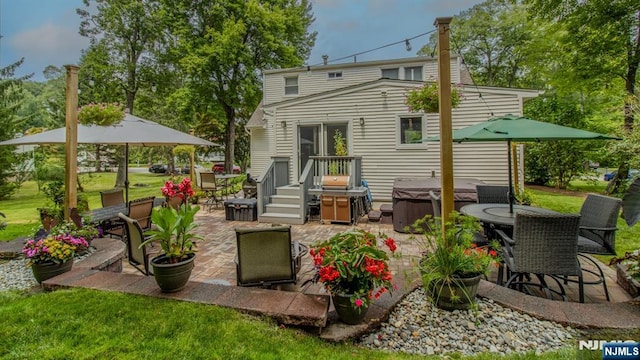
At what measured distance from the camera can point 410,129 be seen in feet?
30.2

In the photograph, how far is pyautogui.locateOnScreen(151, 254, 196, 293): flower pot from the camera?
277cm

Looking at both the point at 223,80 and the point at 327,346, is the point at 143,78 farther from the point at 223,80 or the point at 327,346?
the point at 327,346

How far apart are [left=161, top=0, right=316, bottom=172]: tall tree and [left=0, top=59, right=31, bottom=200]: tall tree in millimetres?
7232

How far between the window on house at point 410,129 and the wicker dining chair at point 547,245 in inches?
253

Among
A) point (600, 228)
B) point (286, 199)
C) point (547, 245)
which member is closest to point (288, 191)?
point (286, 199)

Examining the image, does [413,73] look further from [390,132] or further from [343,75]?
[390,132]

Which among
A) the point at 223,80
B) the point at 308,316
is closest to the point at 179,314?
the point at 308,316

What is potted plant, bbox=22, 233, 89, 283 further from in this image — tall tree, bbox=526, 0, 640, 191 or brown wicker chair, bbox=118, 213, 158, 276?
tall tree, bbox=526, 0, 640, 191

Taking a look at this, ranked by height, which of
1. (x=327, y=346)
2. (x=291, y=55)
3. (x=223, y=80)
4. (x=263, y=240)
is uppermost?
(x=291, y=55)

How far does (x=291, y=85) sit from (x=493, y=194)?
1149cm

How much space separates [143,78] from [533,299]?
21271 mm

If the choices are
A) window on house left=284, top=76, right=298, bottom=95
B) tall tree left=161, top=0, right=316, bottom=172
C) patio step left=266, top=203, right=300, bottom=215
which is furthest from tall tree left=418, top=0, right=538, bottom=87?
patio step left=266, top=203, right=300, bottom=215

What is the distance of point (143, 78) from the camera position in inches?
699

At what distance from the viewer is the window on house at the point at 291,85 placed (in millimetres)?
14320
